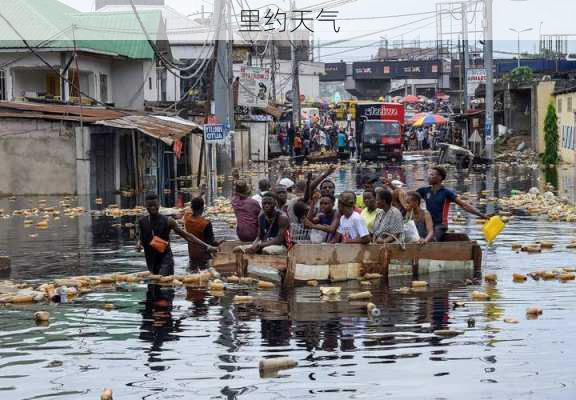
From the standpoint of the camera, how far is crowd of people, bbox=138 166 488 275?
18.0m

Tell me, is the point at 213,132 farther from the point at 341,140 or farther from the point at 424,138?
the point at 424,138

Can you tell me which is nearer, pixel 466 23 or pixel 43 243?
pixel 43 243

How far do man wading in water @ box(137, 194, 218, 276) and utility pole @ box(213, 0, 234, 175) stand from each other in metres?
23.0

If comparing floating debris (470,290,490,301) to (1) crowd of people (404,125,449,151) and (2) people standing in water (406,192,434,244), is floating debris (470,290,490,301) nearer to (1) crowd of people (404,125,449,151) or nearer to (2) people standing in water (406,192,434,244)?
(2) people standing in water (406,192,434,244)

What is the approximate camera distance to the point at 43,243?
2542 cm

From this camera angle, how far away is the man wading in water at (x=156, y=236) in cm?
1756

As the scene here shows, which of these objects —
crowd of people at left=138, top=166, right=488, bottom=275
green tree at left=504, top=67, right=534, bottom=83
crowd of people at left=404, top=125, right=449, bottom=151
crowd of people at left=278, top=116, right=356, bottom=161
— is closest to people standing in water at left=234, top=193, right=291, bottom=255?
crowd of people at left=138, top=166, right=488, bottom=275

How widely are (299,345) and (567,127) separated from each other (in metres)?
45.9

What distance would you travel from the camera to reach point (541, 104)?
6334 cm

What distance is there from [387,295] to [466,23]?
235 feet

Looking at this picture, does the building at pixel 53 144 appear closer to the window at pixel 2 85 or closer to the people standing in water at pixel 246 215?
the window at pixel 2 85

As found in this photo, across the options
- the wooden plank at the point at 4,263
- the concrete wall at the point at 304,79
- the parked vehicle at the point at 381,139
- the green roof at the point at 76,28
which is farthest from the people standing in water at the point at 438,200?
the concrete wall at the point at 304,79

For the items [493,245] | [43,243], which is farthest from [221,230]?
[493,245]

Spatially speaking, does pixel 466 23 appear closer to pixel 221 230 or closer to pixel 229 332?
pixel 221 230
